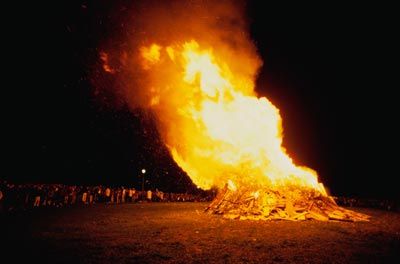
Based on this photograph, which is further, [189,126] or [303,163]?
[303,163]

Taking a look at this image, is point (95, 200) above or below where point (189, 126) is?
below

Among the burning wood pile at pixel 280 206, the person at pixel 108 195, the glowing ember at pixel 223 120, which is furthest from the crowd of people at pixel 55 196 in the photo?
the burning wood pile at pixel 280 206

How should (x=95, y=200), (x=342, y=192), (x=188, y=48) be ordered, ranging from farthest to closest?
(x=342, y=192) → (x=95, y=200) → (x=188, y=48)

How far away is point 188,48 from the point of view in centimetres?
1973

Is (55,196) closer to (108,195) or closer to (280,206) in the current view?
(108,195)

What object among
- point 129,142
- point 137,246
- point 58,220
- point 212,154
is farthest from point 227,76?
point 129,142

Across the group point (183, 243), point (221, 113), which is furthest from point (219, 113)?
point (183, 243)

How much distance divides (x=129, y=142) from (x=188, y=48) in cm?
3719

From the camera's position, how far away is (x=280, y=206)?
694 inches

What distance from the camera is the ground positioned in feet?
24.7

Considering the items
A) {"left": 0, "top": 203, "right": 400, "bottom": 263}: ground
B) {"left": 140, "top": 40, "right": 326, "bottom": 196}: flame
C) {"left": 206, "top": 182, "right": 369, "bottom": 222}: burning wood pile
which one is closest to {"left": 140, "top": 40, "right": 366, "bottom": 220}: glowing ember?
{"left": 140, "top": 40, "right": 326, "bottom": 196}: flame

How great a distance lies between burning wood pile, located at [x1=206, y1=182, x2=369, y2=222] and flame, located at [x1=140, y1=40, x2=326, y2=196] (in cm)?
95

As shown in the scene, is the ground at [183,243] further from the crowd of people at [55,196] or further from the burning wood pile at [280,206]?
the crowd of people at [55,196]

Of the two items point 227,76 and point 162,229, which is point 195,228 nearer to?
point 162,229
